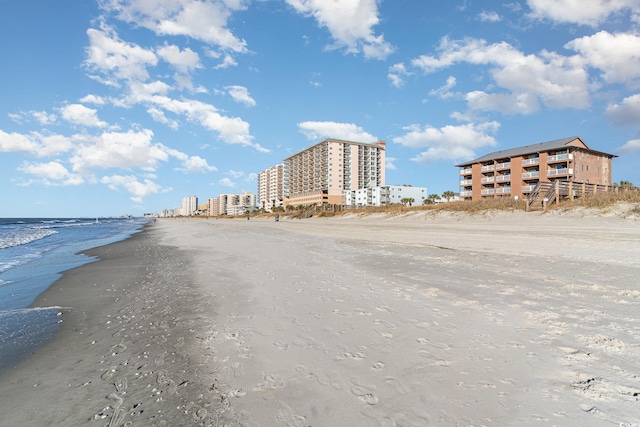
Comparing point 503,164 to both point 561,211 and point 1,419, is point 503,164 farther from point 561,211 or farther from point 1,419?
point 1,419

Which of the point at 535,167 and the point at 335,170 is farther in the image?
the point at 335,170

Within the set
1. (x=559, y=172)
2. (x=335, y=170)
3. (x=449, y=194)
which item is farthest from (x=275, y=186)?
(x=559, y=172)

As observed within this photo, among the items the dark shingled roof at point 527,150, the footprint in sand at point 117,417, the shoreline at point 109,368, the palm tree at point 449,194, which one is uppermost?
the dark shingled roof at point 527,150

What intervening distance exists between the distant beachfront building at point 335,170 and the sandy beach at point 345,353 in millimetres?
122440

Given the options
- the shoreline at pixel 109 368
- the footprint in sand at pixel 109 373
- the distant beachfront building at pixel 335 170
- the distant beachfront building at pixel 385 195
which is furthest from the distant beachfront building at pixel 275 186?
the footprint in sand at pixel 109 373

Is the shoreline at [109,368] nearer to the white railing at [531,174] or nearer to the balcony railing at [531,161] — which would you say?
the white railing at [531,174]

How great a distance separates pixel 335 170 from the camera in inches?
5443

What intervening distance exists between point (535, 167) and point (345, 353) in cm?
6216

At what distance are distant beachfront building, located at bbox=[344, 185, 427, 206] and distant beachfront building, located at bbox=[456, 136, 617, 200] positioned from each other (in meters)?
52.3

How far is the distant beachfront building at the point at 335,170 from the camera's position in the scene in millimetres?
136375

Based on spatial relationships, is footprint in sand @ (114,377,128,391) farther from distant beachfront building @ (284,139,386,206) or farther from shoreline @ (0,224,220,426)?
distant beachfront building @ (284,139,386,206)

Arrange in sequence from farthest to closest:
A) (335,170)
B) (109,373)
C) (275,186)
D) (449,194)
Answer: (275,186) < (335,170) < (449,194) < (109,373)

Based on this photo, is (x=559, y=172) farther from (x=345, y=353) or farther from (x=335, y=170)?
(x=335, y=170)

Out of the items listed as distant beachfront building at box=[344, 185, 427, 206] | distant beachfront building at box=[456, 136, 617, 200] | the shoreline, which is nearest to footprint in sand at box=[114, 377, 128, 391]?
the shoreline
